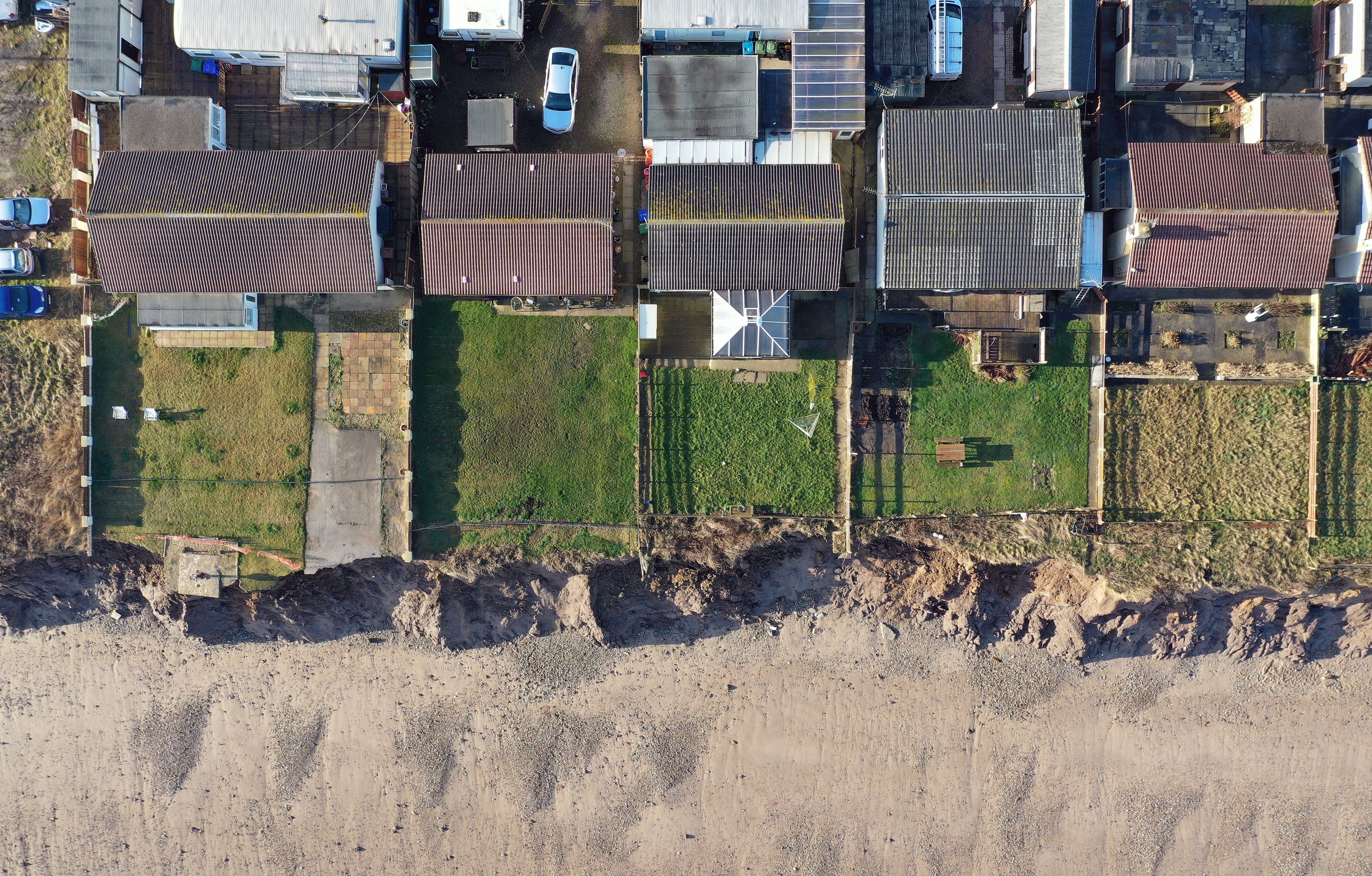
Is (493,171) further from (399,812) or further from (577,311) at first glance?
(399,812)

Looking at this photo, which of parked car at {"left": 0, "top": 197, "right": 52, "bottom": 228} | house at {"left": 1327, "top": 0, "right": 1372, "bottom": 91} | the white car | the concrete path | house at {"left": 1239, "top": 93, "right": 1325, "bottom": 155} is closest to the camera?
house at {"left": 1239, "top": 93, "right": 1325, "bottom": 155}

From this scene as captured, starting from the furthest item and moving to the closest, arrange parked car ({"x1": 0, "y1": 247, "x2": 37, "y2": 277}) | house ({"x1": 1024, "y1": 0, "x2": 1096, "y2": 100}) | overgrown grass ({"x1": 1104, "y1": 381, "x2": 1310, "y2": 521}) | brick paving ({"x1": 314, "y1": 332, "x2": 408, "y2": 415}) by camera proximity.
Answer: brick paving ({"x1": 314, "y1": 332, "x2": 408, "y2": 415}) → overgrown grass ({"x1": 1104, "y1": 381, "x2": 1310, "y2": 521}) → parked car ({"x1": 0, "y1": 247, "x2": 37, "y2": 277}) → house ({"x1": 1024, "y1": 0, "x2": 1096, "y2": 100})

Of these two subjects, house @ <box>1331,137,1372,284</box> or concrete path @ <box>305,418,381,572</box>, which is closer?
house @ <box>1331,137,1372,284</box>

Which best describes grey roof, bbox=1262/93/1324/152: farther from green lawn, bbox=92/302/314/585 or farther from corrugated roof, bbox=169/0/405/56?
green lawn, bbox=92/302/314/585

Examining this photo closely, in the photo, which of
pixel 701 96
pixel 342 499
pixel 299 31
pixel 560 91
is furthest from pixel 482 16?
pixel 342 499

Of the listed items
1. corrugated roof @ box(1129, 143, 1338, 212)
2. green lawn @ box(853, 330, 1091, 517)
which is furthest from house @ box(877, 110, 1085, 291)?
green lawn @ box(853, 330, 1091, 517)
